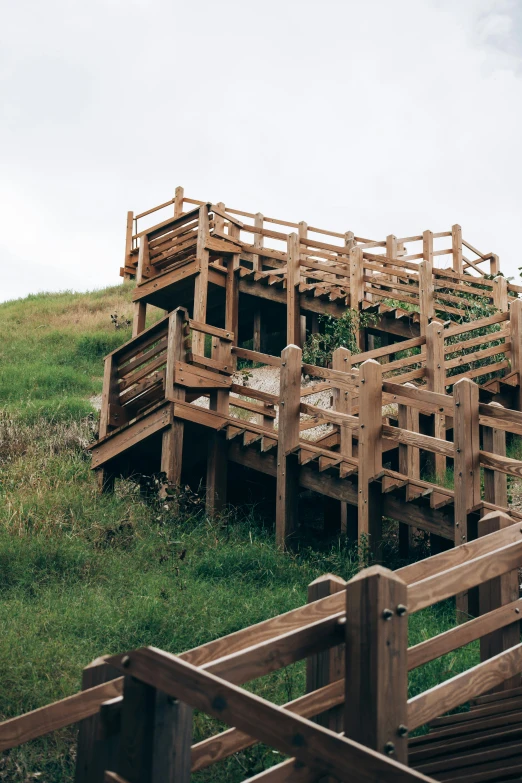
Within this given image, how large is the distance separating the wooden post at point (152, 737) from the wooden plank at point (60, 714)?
64 cm

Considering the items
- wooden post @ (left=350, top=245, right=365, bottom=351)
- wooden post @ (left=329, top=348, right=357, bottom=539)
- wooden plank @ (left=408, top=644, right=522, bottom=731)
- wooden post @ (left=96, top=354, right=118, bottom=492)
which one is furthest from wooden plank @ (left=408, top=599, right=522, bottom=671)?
wooden post @ (left=350, top=245, right=365, bottom=351)

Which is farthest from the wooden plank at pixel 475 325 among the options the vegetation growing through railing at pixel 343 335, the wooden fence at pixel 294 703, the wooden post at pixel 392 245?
the wooden fence at pixel 294 703

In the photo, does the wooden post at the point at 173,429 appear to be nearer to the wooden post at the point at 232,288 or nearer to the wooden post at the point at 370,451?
the wooden post at the point at 370,451

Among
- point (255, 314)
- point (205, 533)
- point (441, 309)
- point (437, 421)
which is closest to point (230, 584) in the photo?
point (205, 533)

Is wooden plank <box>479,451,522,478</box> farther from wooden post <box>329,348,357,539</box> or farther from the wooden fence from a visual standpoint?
the wooden fence

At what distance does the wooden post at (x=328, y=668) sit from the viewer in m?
3.62

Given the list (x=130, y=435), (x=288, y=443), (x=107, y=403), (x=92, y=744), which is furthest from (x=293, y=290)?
(x=92, y=744)

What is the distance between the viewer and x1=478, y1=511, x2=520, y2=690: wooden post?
14.9 feet

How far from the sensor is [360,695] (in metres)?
2.55

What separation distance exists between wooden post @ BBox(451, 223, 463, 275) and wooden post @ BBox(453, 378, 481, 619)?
32.0 ft

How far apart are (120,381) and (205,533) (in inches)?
123

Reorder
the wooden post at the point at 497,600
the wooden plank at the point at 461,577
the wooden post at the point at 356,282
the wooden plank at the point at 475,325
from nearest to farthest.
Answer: the wooden plank at the point at 461,577, the wooden post at the point at 497,600, the wooden plank at the point at 475,325, the wooden post at the point at 356,282

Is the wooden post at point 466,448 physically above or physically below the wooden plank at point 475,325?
below

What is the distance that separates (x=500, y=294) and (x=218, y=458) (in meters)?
6.21
